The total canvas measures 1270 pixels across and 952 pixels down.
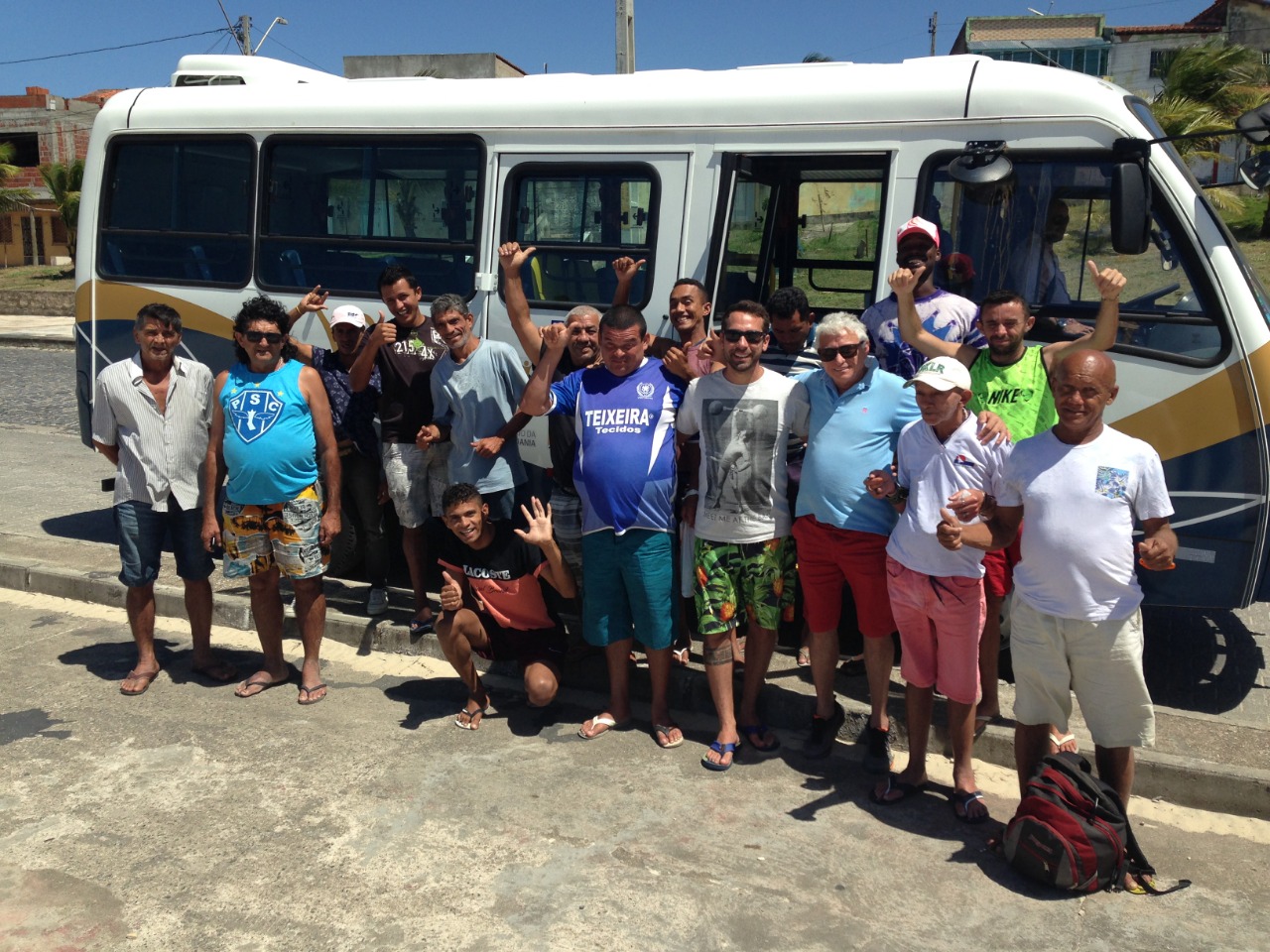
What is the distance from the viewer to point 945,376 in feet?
13.6

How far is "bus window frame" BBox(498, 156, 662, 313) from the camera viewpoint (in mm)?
6305

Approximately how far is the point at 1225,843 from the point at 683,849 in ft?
6.82

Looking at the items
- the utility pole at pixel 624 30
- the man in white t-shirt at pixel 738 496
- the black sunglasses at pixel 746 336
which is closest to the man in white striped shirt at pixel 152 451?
the man in white t-shirt at pixel 738 496

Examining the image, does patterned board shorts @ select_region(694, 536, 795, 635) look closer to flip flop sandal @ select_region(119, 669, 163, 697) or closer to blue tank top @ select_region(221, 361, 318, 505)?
blue tank top @ select_region(221, 361, 318, 505)

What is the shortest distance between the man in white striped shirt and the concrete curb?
1.03 metres

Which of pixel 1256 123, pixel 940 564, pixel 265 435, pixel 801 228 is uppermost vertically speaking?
pixel 1256 123

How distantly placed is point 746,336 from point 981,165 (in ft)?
5.33

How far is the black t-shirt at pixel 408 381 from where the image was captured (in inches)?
242

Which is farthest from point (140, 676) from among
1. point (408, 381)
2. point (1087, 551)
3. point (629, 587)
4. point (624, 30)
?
point (624, 30)

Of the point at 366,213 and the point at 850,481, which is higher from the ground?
the point at 366,213

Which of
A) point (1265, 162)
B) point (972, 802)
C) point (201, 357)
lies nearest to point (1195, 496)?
point (1265, 162)

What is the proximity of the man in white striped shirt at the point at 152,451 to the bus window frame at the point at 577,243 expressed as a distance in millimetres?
1802

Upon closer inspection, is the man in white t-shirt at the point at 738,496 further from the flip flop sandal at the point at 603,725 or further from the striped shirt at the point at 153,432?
the striped shirt at the point at 153,432

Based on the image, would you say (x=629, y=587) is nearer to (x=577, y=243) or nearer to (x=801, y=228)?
(x=577, y=243)
